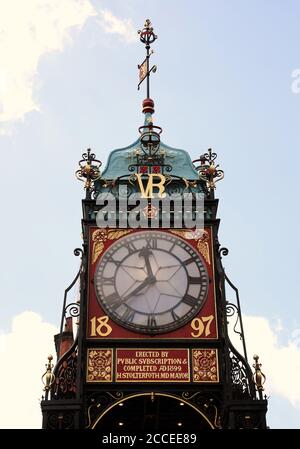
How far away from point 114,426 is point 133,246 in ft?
10.1

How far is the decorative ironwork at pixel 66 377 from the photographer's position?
50.6 feet

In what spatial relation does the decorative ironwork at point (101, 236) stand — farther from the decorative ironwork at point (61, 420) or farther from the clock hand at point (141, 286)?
the decorative ironwork at point (61, 420)

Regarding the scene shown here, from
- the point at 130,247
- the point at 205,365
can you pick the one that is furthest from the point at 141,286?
the point at 205,365

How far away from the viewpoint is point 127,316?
1605 centimetres

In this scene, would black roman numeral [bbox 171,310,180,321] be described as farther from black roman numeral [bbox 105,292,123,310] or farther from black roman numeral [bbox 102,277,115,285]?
black roman numeral [bbox 102,277,115,285]

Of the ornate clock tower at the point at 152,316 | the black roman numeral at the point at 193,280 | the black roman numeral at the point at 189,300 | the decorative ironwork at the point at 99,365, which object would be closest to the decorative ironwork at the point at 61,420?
the ornate clock tower at the point at 152,316

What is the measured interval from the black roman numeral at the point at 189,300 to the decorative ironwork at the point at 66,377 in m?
1.98

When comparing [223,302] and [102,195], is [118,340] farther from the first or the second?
[102,195]

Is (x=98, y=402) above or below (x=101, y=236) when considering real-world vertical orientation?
below

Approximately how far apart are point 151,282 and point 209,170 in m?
2.55

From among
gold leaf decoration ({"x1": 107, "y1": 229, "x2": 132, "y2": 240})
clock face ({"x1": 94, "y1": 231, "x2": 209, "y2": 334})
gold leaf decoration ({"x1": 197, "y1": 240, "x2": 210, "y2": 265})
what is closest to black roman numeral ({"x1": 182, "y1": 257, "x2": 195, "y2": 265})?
clock face ({"x1": 94, "y1": 231, "x2": 209, "y2": 334})

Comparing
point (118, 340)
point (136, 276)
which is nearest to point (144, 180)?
point (136, 276)

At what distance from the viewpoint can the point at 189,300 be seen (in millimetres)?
16312

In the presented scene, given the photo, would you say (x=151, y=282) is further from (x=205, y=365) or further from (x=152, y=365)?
(x=205, y=365)
